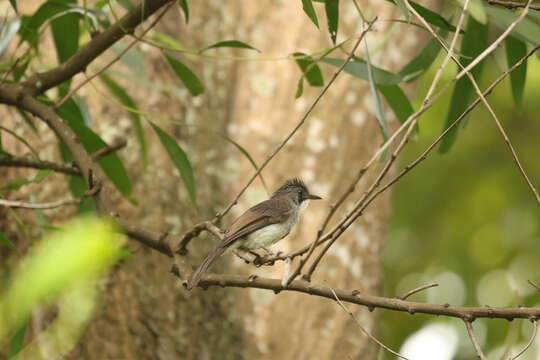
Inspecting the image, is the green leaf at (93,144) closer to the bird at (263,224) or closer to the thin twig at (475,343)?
the bird at (263,224)

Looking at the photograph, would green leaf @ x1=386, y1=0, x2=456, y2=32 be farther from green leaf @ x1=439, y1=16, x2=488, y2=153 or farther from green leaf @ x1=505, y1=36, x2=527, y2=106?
green leaf @ x1=505, y1=36, x2=527, y2=106

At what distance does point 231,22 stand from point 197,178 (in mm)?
1119

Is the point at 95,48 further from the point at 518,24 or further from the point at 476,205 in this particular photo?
the point at 476,205

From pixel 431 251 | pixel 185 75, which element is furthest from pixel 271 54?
pixel 431 251

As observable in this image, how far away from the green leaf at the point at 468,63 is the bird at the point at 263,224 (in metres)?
0.71

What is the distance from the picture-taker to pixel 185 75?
9.77 feet

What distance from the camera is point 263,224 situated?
A: 279 cm

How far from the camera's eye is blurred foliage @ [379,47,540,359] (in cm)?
801

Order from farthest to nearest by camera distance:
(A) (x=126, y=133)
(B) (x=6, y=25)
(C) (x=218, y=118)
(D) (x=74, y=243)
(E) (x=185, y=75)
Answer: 1. (C) (x=218, y=118)
2. (A) (x=126, y=133)
3. (E) (x=185, y=75)
4. (B) (x=6, y=25)
5. (D) (x=74, y=243)

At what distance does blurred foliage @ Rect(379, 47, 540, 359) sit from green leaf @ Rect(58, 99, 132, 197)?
5.21 meters

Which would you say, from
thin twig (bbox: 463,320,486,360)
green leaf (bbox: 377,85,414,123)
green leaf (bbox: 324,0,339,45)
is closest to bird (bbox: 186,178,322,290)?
green leaf (bbox: 377,85,414,123)

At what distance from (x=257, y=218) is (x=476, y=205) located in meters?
6.09

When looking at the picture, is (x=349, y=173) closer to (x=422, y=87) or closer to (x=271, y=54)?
(x=271, y=54)

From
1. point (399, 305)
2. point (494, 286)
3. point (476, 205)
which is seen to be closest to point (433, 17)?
point (399, 305)
